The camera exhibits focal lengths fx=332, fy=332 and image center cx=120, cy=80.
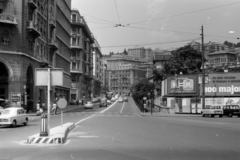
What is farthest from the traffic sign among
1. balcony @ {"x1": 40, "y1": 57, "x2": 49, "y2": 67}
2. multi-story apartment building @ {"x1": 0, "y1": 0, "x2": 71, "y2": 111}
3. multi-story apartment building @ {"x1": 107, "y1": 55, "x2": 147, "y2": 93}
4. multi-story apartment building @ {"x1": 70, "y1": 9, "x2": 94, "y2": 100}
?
multi-story apartment building @ {"x1": 107, "y1": 55, "x2": 147, "y2": 93}

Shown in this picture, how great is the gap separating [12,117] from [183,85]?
3245 centimetres

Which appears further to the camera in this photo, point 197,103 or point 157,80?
point 157,80

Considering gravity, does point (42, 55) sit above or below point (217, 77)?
above

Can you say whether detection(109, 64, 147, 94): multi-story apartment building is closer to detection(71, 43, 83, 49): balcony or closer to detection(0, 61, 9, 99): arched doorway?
detection(71, 43, 83, 49): balcony

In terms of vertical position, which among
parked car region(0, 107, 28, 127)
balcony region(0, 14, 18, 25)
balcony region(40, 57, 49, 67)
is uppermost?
balcony region(0, 14, 18, 25)

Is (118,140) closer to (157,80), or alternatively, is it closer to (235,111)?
(235,111)

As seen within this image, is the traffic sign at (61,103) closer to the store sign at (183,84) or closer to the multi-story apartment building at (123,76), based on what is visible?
the store sign at (183,84)

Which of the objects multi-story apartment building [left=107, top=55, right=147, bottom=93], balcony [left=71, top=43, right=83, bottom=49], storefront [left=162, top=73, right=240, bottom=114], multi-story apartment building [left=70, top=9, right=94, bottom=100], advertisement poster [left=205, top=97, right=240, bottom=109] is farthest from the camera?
multi-story apartment building [left=107, top=55, right=147, bottom=93]

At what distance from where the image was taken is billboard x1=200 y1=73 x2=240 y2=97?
48125 mm

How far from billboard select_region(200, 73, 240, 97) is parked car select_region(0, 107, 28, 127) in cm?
3102

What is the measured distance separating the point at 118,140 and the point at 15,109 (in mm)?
12353

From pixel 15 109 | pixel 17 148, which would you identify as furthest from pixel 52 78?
pixel 15 109

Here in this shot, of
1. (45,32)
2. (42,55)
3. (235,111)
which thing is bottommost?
(235,111)

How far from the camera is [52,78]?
15.3 metres
